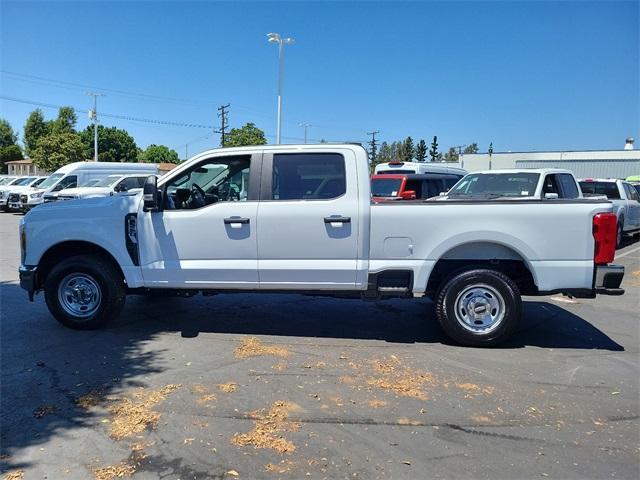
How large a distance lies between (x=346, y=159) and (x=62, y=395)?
11.5 ft

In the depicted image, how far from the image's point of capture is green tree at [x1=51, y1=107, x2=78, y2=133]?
82625 millimetres

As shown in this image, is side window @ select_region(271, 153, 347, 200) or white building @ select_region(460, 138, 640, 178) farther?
white building @ select_region(460, 138, 640, 178)

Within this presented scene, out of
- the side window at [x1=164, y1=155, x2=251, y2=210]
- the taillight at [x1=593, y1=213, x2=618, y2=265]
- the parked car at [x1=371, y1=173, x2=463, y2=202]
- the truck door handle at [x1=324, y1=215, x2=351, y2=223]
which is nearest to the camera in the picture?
the taillight at [x1=593, y1=213, x2=618, y2=265]

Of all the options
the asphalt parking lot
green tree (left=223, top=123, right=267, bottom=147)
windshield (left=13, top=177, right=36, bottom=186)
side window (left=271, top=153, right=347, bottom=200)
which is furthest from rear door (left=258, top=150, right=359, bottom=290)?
green tree (left=223, top=123, right=267, bottom=147)

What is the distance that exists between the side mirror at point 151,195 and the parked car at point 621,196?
12952 millimetres

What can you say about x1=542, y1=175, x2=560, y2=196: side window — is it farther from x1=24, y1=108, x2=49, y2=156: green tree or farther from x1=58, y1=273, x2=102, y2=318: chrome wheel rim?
x1=24, y1=108, x2=49, y2=156: green tree

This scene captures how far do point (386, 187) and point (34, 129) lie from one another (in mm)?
90193

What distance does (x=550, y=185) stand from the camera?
10289 millimetres

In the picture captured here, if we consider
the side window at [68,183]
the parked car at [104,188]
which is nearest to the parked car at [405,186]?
the parked car at [104,188]

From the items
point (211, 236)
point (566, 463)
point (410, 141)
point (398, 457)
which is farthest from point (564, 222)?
point (410, 141)

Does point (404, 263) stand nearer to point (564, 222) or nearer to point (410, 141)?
point (564, 222)

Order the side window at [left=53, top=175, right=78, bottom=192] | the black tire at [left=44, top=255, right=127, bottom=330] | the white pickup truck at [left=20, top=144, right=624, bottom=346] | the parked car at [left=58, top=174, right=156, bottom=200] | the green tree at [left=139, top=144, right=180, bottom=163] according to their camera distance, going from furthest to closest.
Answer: the green tree at [left=139, top=144, right=180, bottom=163], the side window at [left=53, top=175, right=78, bottom=192], the parked car at [left=58, top=174, right=156, bottom=200], the black tire at [left=44, top=255, right=127, bottom=330], the white pickup truck at [left=20, top=144, right=624, bottom=346]

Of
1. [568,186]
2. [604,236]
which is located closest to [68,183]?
[568,186]

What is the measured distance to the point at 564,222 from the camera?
5191 millimetres
